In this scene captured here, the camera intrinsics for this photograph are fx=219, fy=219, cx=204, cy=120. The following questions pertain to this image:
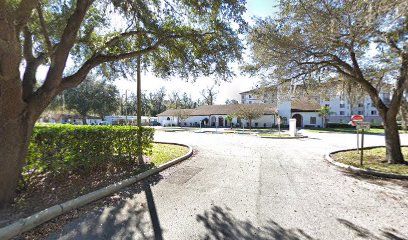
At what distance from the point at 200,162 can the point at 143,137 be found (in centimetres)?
257

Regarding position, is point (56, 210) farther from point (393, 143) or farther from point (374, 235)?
point (393, 143)

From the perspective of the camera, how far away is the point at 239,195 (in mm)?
5305

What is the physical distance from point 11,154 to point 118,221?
268 centimetres

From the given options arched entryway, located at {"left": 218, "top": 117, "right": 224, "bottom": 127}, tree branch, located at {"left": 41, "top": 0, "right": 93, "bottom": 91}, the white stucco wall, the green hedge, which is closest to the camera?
tree branch, located at {"left": 41, "top": 0, "right": 93, "bottom": 91}

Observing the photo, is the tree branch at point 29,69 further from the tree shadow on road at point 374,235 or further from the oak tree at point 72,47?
the tree shadow on road at point 374,235

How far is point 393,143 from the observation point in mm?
8938

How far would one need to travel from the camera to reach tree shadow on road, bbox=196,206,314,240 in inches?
136

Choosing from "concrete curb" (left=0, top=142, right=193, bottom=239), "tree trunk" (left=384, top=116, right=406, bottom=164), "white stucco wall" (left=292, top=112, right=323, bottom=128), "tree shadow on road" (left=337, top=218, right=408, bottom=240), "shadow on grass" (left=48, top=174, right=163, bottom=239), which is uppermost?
"white stucco wall" (left=292, top=112, right=323, bottom=128)

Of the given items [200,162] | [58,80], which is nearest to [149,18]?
[58,80]

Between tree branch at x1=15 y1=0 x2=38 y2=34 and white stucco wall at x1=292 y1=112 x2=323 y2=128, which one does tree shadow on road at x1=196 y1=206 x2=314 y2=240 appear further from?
white stucco wall at x1=292 y1=112 x2=323 y2=128

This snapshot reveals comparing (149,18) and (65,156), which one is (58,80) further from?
(149,18)

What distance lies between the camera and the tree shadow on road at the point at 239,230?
11.4 ft

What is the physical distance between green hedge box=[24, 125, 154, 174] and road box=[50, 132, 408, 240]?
5.75 ft

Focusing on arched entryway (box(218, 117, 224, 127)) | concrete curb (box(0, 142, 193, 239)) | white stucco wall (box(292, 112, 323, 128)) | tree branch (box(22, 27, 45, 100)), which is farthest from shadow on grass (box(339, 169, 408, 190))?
arched entryway (box(218, 117, 224, 127))
